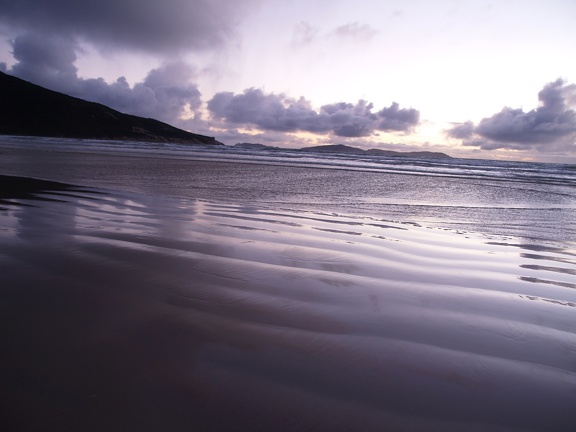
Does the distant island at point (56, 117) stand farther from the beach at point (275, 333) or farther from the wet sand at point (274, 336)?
the wet sand at point (274, 336)

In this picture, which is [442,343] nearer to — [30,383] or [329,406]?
[329,406]

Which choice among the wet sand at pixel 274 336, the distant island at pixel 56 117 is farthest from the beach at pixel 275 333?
the distant island at pixel 56 117

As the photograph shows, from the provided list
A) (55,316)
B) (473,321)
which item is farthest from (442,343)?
(55,316)

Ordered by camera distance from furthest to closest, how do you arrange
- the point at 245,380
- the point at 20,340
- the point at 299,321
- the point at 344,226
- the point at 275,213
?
the point at 275,213
the point at 344,226
the point at 299,321
the point at 20,340
the point at 245,380

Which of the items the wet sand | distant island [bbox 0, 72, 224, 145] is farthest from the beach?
distant island [bbox 0, 72, 224, 145]

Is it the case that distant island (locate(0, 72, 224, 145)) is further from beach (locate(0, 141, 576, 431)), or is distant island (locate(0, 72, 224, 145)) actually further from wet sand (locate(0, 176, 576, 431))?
wet sand (locate(0, 176, 576, 431))

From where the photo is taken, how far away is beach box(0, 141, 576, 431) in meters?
1.46

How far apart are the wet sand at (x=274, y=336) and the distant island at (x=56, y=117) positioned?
269ft

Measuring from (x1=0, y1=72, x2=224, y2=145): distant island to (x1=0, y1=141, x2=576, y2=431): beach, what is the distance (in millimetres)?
81962

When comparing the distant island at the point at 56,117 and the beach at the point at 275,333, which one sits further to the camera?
the distant island at the point at 56,117

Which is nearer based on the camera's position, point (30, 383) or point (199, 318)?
point (30, 383)

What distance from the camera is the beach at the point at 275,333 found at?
4.79 feet

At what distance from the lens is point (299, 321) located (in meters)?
2.28

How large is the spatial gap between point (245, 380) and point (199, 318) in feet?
2.32
